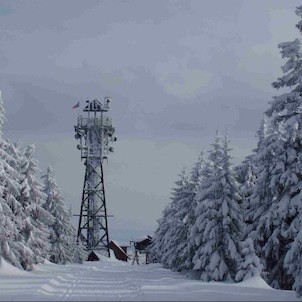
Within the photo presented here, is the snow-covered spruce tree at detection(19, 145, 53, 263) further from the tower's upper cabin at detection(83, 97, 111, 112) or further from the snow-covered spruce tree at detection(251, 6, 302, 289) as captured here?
the tower's upper cabin at detection(83, 97, 111, 112)

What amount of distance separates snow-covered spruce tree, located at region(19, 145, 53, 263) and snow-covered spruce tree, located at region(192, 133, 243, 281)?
45.9ft

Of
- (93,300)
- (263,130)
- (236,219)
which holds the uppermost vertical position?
(263,130)

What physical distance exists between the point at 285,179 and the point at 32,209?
78.4ft

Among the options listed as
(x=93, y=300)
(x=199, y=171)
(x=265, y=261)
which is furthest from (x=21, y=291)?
(x=199, y=171)

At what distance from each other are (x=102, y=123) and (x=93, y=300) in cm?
8239

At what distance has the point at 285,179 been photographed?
26094 mm

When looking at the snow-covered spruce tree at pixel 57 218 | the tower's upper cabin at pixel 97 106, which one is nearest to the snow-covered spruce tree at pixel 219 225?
the snow-covered spruce tree at pixel 57 218

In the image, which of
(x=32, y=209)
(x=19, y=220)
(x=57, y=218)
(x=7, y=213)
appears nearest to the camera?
(x=7, y=213)

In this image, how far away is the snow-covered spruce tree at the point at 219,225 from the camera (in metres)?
33.2

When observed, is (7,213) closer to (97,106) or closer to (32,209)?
(32,209)

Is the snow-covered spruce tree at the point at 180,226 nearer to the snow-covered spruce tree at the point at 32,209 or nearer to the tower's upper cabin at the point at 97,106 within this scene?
the snow-covered spruce tree at the point at 32,209

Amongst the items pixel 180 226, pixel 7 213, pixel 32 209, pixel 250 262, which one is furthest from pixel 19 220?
pixel 250 262

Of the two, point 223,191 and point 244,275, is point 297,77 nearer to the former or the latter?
point 244,275

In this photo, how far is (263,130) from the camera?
141ft
